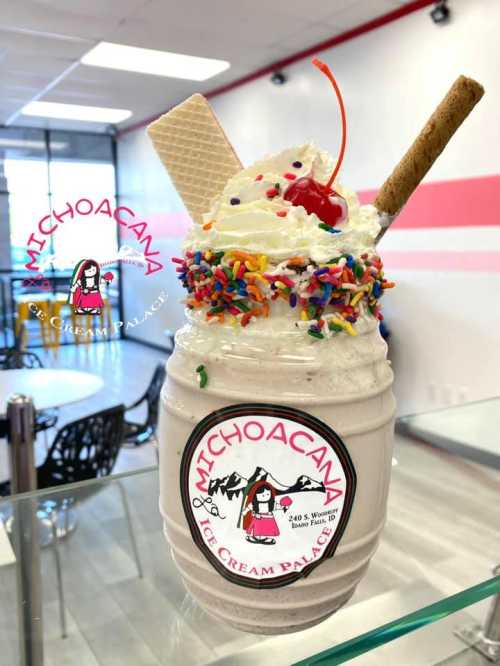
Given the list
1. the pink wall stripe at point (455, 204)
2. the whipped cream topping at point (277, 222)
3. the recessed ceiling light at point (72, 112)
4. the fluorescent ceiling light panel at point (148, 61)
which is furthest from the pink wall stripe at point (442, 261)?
the whipped cream topping at point (277, 222)

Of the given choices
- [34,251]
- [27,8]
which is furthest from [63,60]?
[34,251]

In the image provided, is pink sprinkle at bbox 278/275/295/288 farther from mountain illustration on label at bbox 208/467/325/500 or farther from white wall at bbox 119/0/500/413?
white wall at bbox 119/0/500/413

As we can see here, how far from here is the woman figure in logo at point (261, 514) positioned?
1.94ft

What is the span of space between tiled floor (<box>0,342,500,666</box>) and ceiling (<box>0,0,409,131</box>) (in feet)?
4.85

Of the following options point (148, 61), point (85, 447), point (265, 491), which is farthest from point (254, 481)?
point (148, 61)

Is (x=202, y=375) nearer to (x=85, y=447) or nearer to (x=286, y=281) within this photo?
(x=286, y=281)

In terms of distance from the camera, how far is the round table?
2.45m

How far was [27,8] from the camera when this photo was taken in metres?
3.33

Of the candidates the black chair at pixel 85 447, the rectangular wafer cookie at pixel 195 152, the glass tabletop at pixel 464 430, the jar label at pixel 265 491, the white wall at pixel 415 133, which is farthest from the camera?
the white wall at pixel 415 133

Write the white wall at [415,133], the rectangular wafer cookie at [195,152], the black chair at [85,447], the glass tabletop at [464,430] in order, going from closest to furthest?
the rectangular wafer cookie at [195,152], the glass tabletop at [464,430], the black chair at [85,447], the white wall at [415,133]

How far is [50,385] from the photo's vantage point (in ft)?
8.91

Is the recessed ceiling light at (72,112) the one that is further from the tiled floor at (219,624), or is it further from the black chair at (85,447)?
the tiled floor at (219,624)

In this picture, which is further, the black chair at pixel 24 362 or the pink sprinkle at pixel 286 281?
the black chair at pixel 24 362

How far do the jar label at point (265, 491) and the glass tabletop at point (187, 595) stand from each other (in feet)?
0.44
